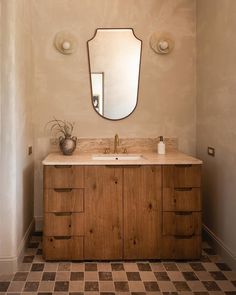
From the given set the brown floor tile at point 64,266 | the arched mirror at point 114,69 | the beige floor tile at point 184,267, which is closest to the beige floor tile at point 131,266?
the beige floor tile at point 184,267

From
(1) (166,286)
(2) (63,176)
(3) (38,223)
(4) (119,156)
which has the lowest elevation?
(1) (166,286)

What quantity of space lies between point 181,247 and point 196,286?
16.2 inches

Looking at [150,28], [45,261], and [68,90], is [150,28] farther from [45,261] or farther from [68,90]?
[45,261]

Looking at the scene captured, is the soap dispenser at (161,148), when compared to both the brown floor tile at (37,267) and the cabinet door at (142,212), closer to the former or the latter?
the cabinet door at (142,212)

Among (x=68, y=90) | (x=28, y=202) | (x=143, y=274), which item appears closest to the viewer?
(x=143, y=274)

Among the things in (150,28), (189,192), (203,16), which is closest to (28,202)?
(189,192)

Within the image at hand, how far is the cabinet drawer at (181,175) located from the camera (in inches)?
99.7

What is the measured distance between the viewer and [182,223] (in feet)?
8.39

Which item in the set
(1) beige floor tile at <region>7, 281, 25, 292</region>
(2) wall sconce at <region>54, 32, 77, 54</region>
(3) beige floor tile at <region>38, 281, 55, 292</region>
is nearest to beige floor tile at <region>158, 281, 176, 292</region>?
(3) beige floor tile at <region>38, 281, 55, 292</region>

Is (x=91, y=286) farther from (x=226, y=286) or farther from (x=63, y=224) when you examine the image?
(x=226, y=286)

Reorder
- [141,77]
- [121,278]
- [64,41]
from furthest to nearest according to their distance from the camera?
[141,77] < [64,41] < [121,278]

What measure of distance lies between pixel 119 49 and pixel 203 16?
2.85 feet

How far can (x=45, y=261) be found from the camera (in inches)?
100

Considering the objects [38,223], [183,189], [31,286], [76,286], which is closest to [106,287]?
[76,286]
